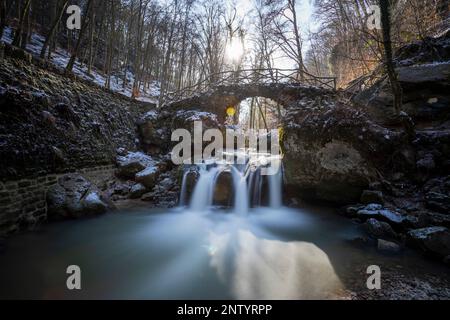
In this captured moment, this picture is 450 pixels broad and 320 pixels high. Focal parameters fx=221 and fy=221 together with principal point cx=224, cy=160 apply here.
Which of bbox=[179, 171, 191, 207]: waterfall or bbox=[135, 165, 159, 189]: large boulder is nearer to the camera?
bbox=[179, 171, 191, 207]: waterfall

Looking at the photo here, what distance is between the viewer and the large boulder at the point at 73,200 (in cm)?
571

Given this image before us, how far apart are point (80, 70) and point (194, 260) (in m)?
16.2

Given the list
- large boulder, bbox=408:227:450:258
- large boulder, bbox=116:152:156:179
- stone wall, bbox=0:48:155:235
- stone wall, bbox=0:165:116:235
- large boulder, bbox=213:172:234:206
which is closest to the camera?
large boulder, bbox=408:227:450:258

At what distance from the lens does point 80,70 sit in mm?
14852

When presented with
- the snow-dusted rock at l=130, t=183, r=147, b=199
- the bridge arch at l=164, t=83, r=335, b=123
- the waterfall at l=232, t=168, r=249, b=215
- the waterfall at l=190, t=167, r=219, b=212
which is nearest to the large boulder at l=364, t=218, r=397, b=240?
the waterfall at l=232, t=168, r=249, b=215

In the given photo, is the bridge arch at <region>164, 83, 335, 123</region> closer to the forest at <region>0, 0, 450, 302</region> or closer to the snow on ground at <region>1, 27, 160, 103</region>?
the forest at <region>0, 0, 450, 302</region>

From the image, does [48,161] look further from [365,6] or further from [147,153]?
[365,6]

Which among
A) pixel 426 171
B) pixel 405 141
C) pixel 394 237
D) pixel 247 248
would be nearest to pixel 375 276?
pixel 394 237

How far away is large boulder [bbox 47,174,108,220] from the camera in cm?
571

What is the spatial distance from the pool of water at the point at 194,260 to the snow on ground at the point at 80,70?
6829 millimetres

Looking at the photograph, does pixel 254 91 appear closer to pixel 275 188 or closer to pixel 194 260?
pixel 275 188

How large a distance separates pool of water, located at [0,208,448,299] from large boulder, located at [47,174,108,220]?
14.1 inches

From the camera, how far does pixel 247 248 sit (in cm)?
461

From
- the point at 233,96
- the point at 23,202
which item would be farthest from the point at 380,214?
the point at 233,96
